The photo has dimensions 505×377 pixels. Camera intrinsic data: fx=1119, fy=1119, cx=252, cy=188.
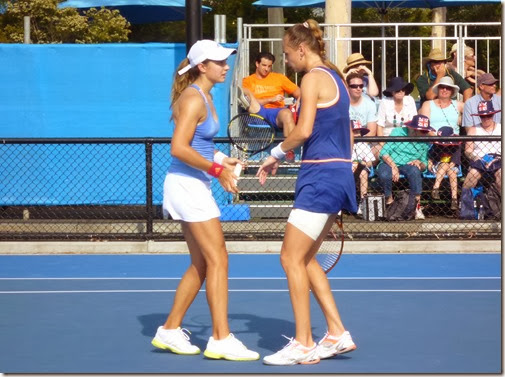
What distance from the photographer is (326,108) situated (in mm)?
7082

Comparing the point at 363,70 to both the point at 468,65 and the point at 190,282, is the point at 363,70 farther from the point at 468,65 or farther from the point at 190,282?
the point at 190,282

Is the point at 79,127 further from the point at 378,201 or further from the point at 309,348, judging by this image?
the point at 309,348

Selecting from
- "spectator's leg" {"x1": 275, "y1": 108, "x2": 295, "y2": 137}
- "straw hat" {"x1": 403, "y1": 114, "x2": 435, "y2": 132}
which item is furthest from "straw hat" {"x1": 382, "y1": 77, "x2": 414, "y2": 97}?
"spectator's leg" {"x1": 275, "y1": 108, "x2": 295, "y2": 137}

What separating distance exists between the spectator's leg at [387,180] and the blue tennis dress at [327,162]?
6.30m

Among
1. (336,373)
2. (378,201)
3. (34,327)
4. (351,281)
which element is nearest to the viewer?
(336,373)

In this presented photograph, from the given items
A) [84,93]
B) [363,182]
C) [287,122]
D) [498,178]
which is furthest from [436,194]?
[287,122]

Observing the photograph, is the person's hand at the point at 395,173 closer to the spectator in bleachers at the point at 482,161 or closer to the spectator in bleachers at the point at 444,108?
the spectator in bleachers at the point at 444,108

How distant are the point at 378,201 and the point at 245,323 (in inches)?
199

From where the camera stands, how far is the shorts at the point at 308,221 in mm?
7086

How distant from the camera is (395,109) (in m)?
14.4

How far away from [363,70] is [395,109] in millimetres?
720

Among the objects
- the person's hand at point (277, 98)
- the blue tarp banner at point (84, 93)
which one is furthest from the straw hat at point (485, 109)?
the blue tarp banner at point (84, 93)

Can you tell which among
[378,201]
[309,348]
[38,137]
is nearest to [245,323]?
[309,348]

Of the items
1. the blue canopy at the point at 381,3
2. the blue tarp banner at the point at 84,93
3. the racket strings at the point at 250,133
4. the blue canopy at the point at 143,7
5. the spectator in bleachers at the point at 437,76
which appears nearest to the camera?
the racket strings at the point at 250,133
